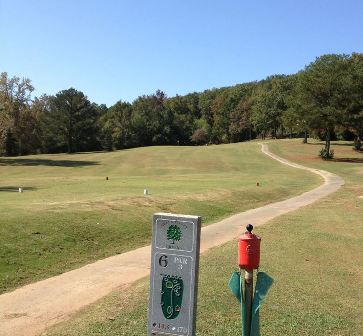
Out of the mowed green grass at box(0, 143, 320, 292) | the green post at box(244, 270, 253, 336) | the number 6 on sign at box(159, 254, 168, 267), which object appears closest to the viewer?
the number 6 on sign at box(159, 254, 168, 267)

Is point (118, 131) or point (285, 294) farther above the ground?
point (118, 131)

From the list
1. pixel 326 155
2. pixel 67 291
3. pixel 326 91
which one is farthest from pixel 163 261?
pixel 326 155

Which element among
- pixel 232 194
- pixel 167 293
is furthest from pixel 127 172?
pixel 167 293

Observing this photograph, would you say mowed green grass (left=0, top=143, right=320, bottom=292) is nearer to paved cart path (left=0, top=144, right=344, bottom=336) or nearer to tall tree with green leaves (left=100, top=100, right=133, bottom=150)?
→ paved cart path (left=0, top=144, right=344, bottom=336)

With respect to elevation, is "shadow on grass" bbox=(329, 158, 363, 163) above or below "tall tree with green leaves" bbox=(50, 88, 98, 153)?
below

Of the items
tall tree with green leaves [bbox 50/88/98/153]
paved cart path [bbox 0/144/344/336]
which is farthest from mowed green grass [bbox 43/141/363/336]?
tall tree with green leaves [bbox 50/88/98/153]

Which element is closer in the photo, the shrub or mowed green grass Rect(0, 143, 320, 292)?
mowed green grass Rect(0, 143, 320, 292)

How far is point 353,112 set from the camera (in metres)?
61.5

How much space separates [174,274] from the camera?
195 inches

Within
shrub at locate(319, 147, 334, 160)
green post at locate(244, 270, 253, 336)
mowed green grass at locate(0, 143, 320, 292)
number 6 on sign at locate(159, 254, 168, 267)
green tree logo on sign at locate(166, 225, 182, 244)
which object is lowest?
mowed green grass at locate(0, 143, 320, 292)

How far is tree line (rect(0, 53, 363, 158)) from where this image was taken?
203ft

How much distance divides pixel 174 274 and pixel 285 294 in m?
4.71

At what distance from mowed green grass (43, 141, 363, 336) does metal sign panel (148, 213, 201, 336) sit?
2.23m

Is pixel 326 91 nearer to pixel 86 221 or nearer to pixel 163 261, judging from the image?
pixel 86 221
